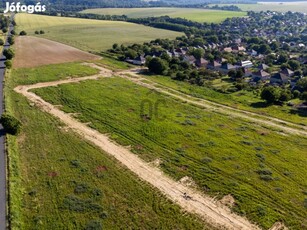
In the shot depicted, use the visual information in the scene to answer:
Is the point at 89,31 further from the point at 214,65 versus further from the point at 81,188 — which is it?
the point at 81,188

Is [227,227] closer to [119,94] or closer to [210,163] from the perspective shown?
[210,163]

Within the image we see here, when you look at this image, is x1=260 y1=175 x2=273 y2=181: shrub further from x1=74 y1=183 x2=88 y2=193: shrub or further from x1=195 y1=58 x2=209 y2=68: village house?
x1=195 y1=58 x2=209 y2=68: village house

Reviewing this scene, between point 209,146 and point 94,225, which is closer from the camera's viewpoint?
point 94,225

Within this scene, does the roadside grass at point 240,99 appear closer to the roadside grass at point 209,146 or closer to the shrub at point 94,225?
the roadside grass at point 209,146

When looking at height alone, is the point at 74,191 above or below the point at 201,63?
below

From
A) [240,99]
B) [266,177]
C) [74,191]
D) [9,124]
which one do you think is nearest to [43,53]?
[9,124]

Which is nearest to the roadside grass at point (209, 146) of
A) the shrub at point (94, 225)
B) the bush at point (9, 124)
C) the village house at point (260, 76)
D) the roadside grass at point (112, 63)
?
the bush at point (9, 124)

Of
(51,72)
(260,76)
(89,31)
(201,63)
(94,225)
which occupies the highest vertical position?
(89,31)
